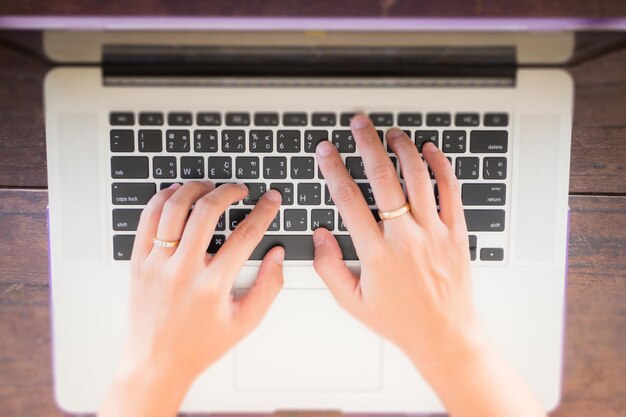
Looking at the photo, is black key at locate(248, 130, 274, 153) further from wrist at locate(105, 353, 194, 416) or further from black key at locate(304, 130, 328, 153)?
wrist at locate(105, 353, 194, 416)

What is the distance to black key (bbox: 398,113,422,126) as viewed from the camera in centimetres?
56

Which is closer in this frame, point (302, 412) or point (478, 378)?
point (478, 378)

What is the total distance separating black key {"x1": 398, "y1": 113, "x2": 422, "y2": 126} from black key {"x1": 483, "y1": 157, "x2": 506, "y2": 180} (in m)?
0.09

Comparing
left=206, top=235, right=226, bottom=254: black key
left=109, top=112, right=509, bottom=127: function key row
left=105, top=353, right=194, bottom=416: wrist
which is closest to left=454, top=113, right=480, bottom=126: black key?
left=109, top=112, right=509, bottom=127: function key row

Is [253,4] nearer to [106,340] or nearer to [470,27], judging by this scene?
[470,27]

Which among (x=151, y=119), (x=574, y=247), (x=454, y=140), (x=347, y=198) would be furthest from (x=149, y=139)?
(x=574, y=247)

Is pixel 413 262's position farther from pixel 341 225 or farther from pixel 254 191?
pixel 254 191

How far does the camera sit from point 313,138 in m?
0.56

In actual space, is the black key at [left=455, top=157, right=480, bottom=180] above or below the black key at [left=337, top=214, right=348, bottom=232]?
above

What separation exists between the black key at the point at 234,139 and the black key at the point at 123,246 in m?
0.16

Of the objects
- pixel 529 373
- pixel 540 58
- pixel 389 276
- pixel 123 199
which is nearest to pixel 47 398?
pixel 123 199

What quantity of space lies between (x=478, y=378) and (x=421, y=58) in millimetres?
351

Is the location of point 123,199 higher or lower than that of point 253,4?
lower

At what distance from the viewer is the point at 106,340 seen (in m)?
0.59
